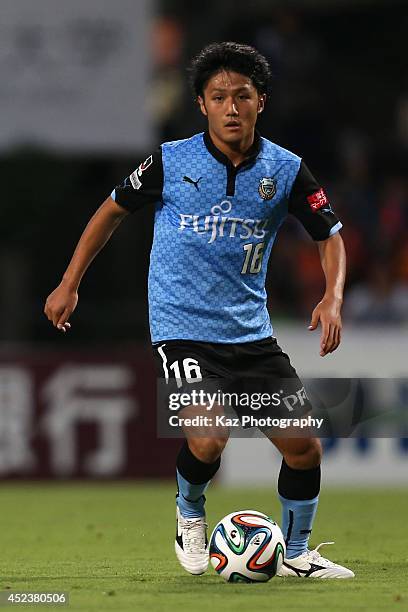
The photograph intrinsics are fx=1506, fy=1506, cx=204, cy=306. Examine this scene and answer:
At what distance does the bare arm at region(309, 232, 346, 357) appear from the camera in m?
5.91

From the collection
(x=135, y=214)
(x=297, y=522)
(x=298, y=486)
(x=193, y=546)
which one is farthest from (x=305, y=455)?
(x=135, y=214)

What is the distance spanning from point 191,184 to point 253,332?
26.1 inches

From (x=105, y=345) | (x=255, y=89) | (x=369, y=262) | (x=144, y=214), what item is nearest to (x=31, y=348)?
(x=105, y=345)

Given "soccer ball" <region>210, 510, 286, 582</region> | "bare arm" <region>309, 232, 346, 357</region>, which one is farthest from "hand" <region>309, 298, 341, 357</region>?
"soccer ball" <region>210, 510, 286, 582</region>

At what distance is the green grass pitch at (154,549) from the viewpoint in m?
5.57

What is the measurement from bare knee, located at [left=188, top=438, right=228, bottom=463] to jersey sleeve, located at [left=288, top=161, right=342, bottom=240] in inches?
38.4

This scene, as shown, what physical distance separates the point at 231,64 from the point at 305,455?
162 centimetres

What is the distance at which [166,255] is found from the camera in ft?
20.5

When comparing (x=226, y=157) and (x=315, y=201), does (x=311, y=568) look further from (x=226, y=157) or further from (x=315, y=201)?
(x=226, y=157)

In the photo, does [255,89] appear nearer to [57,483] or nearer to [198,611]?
[198,611]

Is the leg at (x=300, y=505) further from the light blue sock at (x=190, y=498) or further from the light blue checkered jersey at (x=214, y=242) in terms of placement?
the light blue checkered jersey at (x=214, y=242)

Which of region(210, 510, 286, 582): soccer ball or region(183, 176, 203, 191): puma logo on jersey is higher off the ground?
region(183, 176, 203, 191): puma logo on jersey

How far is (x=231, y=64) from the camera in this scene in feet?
20.0

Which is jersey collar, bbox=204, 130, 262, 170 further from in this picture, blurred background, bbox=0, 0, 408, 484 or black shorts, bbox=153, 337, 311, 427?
blurred background, bbox=0, 0, 408, 484
